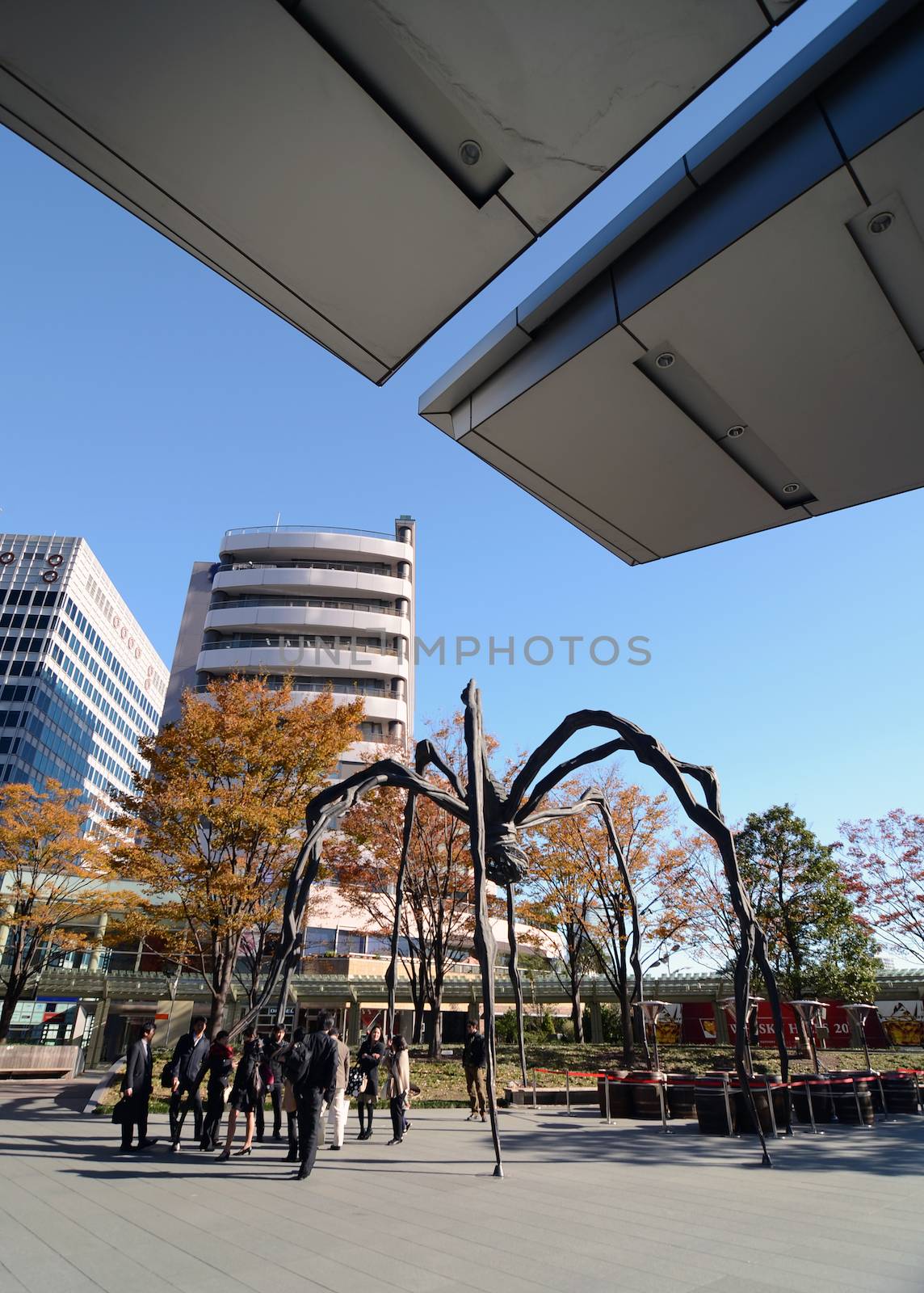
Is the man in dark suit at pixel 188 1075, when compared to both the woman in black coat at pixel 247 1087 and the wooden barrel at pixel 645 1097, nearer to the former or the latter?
the woman in black coat at pixel 247 1087

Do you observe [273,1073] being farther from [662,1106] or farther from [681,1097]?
[681,1097]

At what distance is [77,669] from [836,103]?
254ft

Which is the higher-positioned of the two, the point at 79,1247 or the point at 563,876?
the point at 563,876

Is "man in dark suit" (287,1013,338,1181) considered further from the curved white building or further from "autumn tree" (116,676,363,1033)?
the curved white building

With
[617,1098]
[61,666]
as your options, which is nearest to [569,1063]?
[617,1098]

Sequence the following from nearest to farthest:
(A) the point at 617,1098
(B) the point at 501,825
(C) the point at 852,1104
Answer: (B) the point at 501,825 → (C) the point at 852,1104 → (A) the point at 617,1098

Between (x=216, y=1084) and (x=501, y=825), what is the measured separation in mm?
4621

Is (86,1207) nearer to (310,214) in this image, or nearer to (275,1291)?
(275,1291)

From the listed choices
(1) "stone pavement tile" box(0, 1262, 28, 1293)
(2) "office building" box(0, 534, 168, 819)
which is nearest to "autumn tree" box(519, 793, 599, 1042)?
(1) "stone pavement tile" box(0, 1262, 28, 1293)

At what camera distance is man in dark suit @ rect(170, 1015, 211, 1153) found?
8445mm

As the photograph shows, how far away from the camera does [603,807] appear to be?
9.07 m

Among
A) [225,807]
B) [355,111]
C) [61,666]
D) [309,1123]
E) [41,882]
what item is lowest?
[309,1123]

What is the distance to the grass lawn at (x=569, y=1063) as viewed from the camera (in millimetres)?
14438

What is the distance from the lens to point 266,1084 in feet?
29.7
